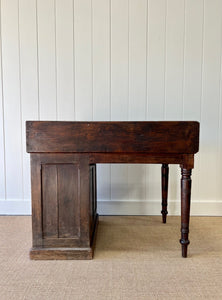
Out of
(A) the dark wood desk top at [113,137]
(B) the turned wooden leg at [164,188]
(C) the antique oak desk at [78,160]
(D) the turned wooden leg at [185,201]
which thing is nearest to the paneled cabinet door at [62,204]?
(C) the antique oak desk at [78,160]

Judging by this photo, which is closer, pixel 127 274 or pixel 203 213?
pixel 127 274

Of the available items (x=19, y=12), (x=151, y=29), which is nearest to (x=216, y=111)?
(x=151, y=29)

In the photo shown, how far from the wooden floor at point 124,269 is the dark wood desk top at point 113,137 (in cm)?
60

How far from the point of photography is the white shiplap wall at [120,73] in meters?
2.00

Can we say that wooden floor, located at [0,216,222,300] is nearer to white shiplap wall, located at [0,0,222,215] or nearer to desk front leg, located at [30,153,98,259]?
desk front leg, located at [30,153,98,259]

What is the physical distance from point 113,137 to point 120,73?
0.89 m

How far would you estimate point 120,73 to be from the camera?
205 cm

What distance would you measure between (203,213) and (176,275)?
982mm

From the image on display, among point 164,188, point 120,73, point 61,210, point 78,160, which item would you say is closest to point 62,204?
point 61,210

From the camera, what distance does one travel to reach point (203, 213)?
2.13m

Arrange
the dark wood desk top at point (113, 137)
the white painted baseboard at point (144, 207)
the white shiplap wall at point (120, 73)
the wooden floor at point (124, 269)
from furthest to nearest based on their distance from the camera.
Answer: the white painted baseboard at point (144, 207), the white shiplap wall at point (120, 73), the dark wood desk top at point (113, 137), the wooden floor at point (124, 269)

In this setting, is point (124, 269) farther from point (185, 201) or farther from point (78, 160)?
point (78, 160)

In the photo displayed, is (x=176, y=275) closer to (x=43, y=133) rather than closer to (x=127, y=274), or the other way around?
(x=127, y=274)

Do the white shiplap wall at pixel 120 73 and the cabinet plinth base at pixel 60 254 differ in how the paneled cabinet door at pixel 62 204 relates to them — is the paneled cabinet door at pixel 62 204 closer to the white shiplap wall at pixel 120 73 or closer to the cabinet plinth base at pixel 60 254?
the cabinet plinth base at pixel 60 254
